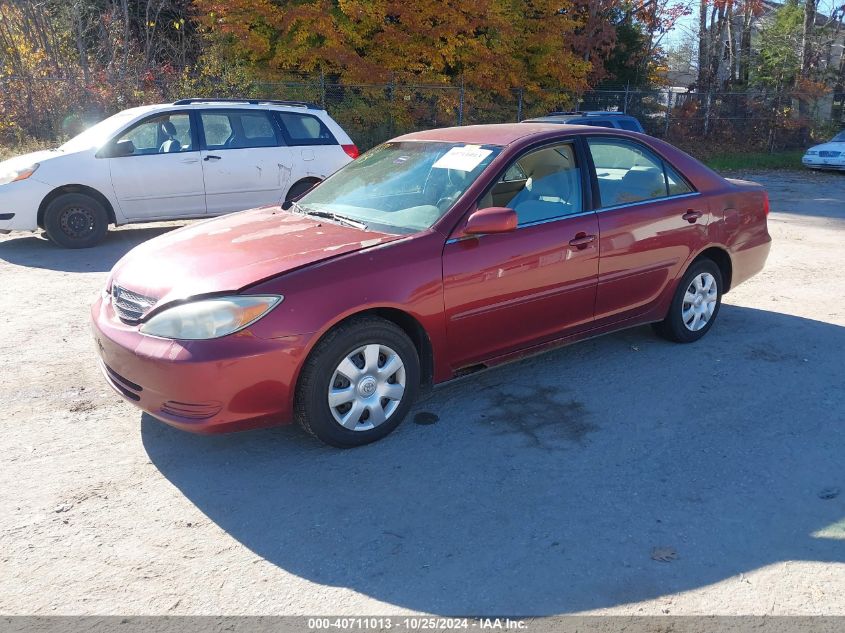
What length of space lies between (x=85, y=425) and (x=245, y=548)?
5.49ft

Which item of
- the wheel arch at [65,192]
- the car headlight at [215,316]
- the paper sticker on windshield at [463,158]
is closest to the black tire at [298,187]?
the wheel arch at [65,192]

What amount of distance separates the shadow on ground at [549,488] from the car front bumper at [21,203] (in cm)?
548

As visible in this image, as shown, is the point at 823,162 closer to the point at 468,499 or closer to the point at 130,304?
the point at 468,499

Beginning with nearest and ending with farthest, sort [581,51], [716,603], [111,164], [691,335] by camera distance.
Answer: [716,603], [691,335], [111,164], [581,51]

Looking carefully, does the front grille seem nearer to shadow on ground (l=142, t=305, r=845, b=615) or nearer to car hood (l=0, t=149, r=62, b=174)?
shadow on ground (l=142, t=305, r=845, b=615)

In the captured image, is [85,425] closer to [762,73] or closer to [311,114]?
[311,114]

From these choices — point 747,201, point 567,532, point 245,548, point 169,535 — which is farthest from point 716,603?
point 747,201

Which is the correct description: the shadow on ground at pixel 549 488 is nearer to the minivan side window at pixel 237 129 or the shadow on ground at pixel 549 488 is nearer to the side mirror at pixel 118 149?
the side mirror at pixel 118 149

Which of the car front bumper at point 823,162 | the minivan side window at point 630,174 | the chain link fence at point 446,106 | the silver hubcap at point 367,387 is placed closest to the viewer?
the silver hubcap at point 367,387

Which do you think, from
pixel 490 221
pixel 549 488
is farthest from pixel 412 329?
pixel 549 488

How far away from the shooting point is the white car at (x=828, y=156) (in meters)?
21.1

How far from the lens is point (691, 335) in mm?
5867

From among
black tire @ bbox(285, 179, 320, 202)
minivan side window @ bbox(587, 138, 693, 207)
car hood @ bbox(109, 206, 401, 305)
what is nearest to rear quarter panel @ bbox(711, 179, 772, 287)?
minivan side window @ bbox(587, 138, 693, 207)

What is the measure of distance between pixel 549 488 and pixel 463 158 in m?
2.21
